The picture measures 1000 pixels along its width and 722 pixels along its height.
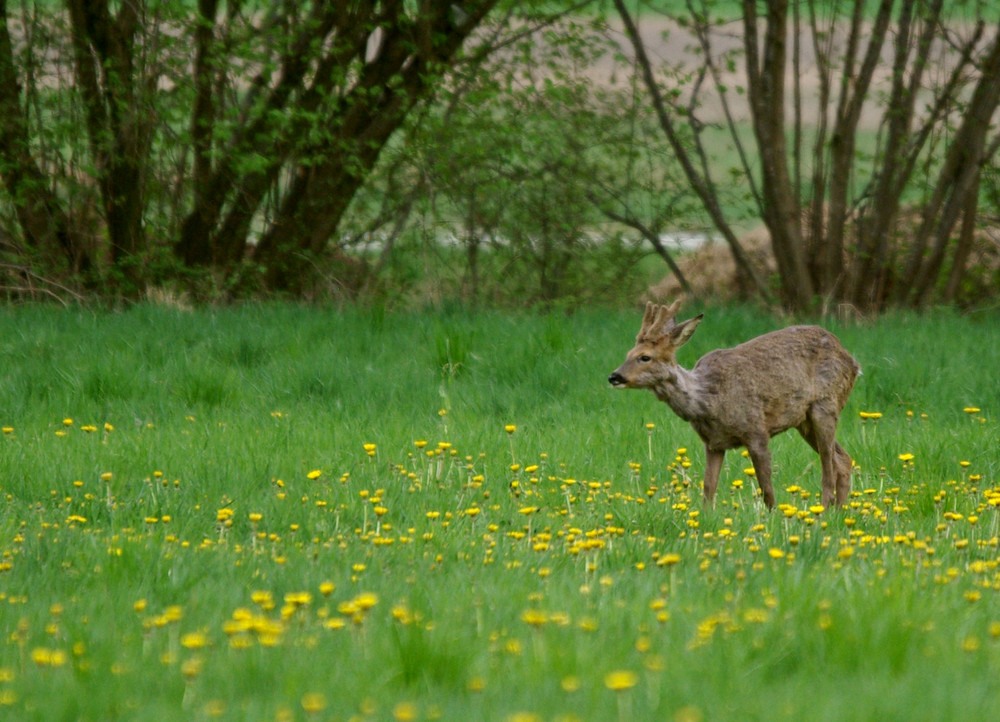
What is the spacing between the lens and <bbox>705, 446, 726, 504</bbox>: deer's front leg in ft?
21.1

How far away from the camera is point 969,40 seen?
1264 cm

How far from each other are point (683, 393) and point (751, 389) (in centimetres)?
38

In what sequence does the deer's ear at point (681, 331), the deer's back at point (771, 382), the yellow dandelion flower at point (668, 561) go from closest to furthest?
the yellow dandelion flower at point (668, 561) < the deer's ear at point (681, 331) < the deer's back at point (771, 382)

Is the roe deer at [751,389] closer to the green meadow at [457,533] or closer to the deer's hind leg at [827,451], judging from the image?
the deer's hind leg at [827,451]

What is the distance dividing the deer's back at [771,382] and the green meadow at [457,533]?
17.2 inches

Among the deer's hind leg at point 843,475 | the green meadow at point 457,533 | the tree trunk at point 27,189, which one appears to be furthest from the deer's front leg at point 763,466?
the tree trunk at point 27,189

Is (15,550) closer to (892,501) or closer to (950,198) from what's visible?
(892,501)

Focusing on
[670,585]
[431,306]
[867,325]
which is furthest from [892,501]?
[431,306]

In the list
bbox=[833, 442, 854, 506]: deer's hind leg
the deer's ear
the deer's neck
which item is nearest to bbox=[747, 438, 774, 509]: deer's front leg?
the deer's neck

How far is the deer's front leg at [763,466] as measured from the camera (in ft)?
20.8

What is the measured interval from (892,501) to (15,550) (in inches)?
168

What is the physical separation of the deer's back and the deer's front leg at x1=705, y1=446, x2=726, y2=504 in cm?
8

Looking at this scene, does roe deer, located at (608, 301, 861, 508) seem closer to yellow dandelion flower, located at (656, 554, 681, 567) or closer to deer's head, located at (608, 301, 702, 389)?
deer's head, located at (608, 301, 702, 389)

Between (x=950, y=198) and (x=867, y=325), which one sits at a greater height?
(x=950, y=198)
